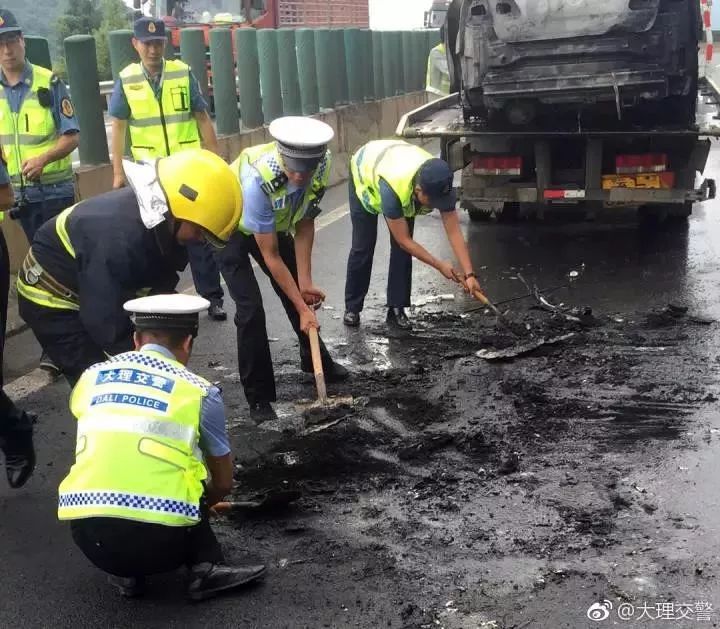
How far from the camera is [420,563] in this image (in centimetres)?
351

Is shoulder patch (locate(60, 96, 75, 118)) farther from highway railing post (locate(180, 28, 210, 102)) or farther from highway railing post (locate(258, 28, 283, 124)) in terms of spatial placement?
highway railing post (locate(258, 28, 283, 124))

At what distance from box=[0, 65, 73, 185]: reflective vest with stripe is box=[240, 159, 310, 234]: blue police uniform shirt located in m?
1.82

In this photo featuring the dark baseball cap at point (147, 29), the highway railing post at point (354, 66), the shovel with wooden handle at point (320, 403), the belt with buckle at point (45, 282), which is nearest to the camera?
the belt with buckle at point (45, 282)

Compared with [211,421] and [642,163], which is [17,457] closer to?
[211,421]

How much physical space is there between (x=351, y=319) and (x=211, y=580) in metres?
3.59

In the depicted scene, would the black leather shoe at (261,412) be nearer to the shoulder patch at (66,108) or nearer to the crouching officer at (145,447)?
the crouching officer at (145,447)

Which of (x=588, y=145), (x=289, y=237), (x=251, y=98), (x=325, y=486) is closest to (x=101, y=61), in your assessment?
(x=251, y=98)

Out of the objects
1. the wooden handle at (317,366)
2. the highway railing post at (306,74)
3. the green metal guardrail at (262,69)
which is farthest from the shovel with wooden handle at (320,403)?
the highway railing post at (306,74)

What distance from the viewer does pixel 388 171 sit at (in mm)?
5980

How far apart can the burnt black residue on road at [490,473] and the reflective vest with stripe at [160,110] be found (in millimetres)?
2099

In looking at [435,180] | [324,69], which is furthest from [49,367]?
[324,69]

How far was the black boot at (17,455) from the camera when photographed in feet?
14.1

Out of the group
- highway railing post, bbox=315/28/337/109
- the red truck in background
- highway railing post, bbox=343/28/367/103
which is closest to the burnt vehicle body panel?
highway railing post, bbox=315/28/337/109

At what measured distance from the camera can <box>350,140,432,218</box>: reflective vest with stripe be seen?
5.88 m
